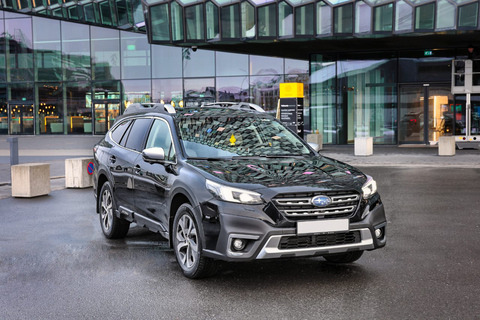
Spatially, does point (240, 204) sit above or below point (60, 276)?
above

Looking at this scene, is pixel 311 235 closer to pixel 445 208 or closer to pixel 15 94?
pixel 445 208

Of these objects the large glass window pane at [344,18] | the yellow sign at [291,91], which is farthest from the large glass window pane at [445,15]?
the yellow sign at [291,91]

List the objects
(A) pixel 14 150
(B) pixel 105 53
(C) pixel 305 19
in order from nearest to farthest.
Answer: (A) pixel 14 150
(C) pixel 305 19
(B) pixel 105 53

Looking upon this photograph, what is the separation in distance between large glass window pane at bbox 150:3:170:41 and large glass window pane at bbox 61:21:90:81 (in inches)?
732

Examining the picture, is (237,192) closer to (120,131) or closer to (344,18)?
(120,131)

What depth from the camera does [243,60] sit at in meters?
40.2

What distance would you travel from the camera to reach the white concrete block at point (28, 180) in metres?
12.5

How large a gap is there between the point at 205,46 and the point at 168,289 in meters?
23.7

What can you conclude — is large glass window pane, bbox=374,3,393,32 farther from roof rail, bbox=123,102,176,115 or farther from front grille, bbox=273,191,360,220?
front grille, bbox=273,191,360,220

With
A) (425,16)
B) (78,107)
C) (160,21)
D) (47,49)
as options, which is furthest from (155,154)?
A: (47,49)

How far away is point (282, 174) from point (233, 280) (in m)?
1.13

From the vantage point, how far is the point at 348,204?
5551 millimetres

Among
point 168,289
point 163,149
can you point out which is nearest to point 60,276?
point 168,289

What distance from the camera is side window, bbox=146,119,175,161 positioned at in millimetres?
6603
